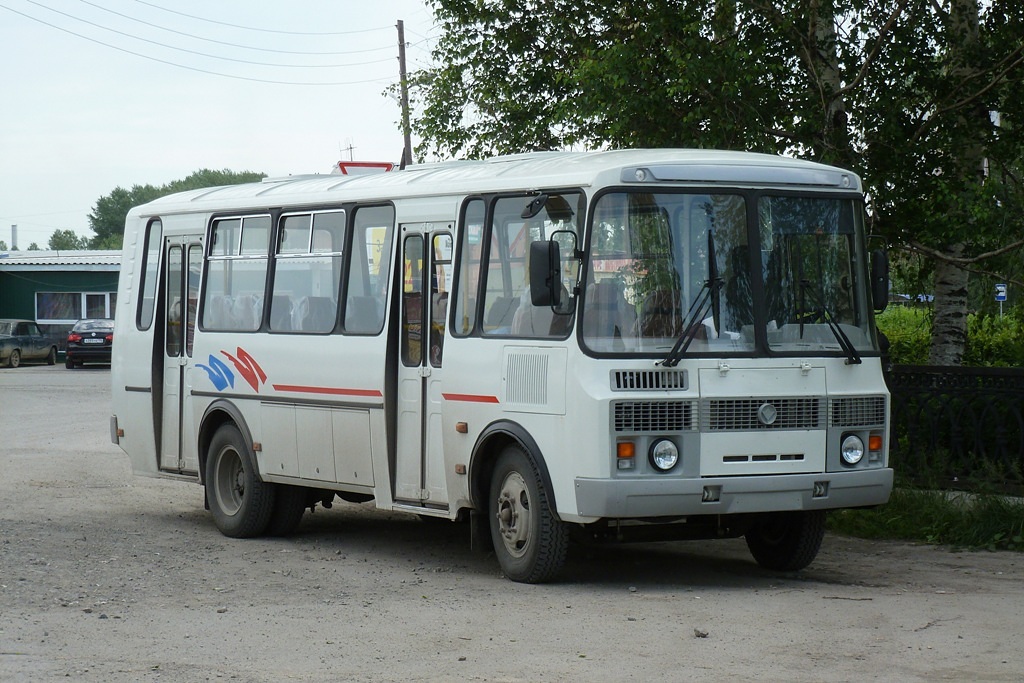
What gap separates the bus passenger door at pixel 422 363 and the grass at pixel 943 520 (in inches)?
147

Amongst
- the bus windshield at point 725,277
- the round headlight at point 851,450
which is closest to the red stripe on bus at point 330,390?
the bus windshield at point 725,277

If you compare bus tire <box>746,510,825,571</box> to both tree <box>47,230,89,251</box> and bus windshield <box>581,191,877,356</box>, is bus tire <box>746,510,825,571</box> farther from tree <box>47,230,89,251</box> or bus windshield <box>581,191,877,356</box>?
tree <box>47,230,89,251</box>

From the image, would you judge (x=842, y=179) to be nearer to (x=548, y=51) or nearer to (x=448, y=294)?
(x=448, y=294)

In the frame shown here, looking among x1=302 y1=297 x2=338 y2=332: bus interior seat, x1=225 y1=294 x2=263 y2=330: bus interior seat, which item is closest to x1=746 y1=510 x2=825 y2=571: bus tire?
x1=302 y1=297 x2=338 y2=332: bus interior seat

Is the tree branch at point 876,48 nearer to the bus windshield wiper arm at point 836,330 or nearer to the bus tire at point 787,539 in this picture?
the bus windshield wiper arm at point 836,330

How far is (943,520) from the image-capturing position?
483 inches

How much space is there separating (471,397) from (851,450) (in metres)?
2.45

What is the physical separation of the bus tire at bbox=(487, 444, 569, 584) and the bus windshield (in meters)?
1.05

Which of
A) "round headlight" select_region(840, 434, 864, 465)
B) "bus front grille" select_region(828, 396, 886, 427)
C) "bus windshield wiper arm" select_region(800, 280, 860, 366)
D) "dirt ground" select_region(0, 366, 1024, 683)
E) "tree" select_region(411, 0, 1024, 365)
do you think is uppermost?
"tree" select_region(411, 0, 1024, 365)

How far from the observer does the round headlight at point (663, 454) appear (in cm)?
941

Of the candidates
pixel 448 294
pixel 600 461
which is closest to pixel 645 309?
pixel 600 461

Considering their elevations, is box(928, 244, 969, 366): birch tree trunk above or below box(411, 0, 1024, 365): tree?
below

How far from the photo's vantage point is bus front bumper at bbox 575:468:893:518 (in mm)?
9305

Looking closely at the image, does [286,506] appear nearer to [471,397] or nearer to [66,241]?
[471,397]
